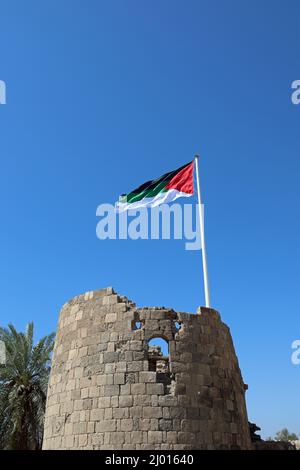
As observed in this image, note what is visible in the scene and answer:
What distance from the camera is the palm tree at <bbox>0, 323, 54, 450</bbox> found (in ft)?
59.7

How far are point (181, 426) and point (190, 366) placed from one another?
138 centimetres

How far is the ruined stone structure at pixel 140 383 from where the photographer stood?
31.9ft

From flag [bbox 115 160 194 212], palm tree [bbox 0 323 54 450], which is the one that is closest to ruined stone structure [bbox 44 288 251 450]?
flag [bbox 115 160 194 212]

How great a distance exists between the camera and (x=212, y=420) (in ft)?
33.8

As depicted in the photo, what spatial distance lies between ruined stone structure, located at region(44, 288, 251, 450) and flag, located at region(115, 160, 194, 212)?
4601 mm

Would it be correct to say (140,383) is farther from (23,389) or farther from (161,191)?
(23,389)

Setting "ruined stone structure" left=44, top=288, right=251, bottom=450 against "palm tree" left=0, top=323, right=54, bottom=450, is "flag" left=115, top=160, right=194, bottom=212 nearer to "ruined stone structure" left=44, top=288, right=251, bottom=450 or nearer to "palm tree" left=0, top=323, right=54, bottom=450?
"ruined stone structure" left=44, top=288, right=251, bottom=450

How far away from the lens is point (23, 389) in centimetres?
1903

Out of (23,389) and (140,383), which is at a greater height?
(23,389)

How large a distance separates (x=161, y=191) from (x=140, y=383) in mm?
7403

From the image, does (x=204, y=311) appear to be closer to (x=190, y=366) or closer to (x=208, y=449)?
(x=190, y=366)

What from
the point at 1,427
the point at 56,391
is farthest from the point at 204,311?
the point at 1,427

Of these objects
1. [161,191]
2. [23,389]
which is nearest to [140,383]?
[161,191]
